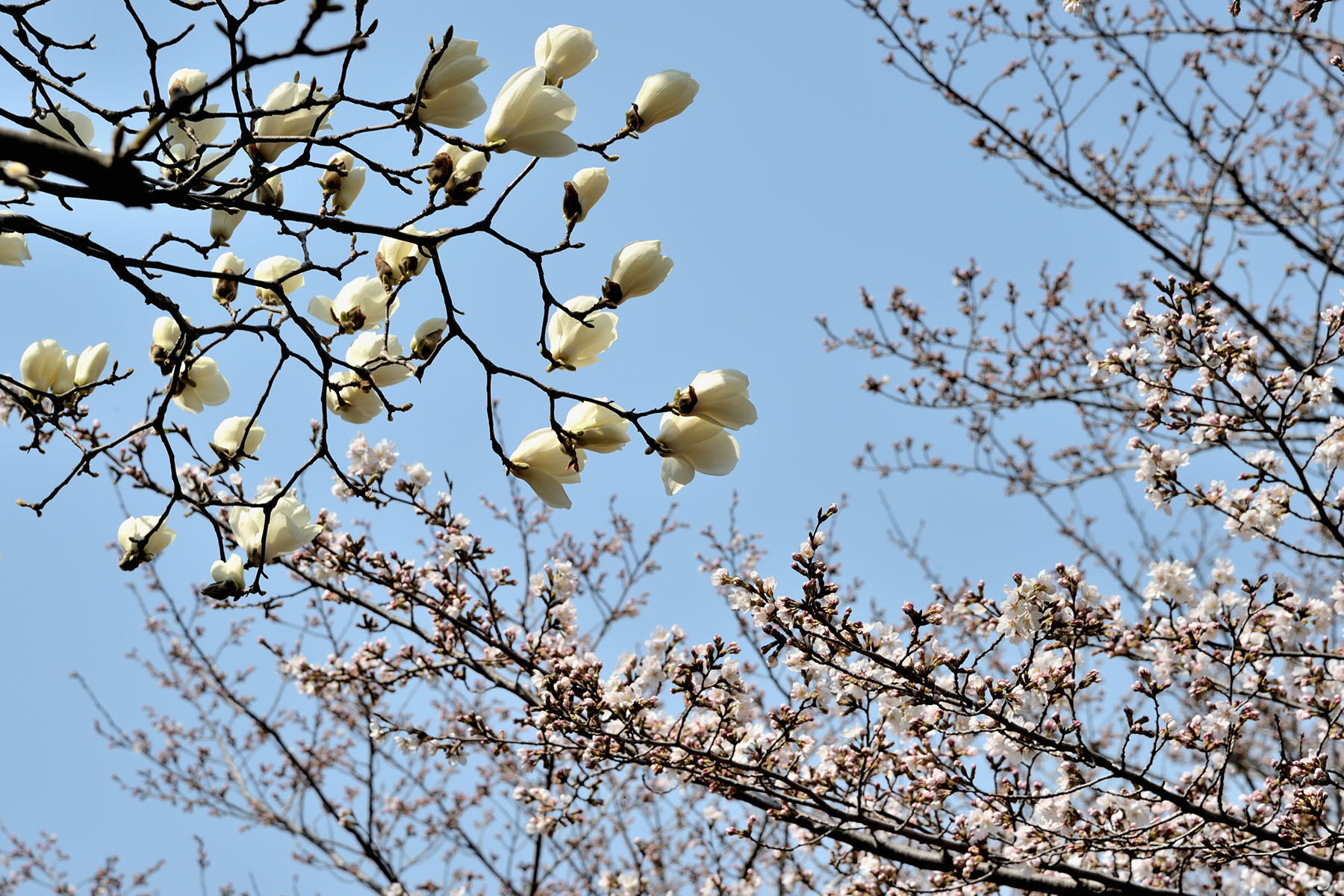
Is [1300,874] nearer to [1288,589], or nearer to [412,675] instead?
[1288,589]

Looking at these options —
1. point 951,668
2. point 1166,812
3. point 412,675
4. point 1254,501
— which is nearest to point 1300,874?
point 1166,812

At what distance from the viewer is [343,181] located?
1429 mm

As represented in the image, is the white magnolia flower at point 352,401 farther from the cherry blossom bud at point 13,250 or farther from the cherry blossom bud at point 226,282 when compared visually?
the cherry blossom bud at point 13,250

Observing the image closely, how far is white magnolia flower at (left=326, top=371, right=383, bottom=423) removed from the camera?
1.48 meters

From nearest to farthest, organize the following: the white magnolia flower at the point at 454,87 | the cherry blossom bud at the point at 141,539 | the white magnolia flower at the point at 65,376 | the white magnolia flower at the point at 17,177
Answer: the white magnolia flower at the point at 17,177 < the white magnolia flower at the point at 454,87 < the cherry blossom bud at the point at 141,539 < the white magnolia flower at the point at 65,376

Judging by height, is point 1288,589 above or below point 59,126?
above

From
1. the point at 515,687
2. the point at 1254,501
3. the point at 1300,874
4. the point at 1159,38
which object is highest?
the point at 1159,38

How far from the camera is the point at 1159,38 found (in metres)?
4.66

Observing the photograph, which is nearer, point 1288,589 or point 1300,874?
point 1288,589

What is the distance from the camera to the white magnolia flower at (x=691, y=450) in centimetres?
127

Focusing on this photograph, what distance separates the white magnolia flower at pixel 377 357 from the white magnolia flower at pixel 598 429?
335 millimetres

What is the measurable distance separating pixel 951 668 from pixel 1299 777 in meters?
1.05

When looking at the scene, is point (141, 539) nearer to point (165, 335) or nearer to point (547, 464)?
point (165, 335)

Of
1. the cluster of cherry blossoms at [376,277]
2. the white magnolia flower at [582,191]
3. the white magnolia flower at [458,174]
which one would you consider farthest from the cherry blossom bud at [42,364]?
the white magnolia flower at [582,191]
